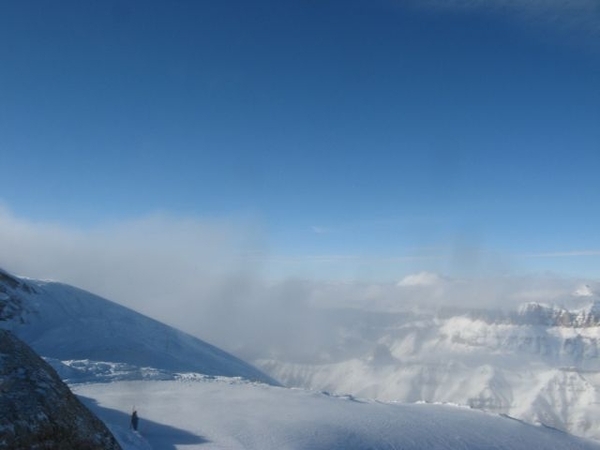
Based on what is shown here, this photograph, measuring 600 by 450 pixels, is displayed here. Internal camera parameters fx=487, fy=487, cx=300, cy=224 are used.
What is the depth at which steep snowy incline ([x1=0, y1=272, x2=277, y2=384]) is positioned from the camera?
297ft

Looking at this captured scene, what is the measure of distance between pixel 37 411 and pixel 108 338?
9716 cm

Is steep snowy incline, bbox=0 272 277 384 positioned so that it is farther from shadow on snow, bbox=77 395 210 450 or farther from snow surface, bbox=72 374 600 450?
shadow on snow, bbox=77 395 210 450

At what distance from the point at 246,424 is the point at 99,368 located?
146 ft

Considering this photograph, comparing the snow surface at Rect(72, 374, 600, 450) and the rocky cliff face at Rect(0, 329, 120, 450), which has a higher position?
the rocky cliff face at Rect(0, 329, 120, 450)

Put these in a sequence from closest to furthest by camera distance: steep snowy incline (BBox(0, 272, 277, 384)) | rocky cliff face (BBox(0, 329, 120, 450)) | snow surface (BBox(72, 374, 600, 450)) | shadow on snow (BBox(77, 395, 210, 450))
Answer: rocky cliff face (BBox(0, 329, 120, 450)) → shadow on snow (BBox(77, 395, 210, 450)) → snow surface (BBox(72, 374, 600, 450)) → steep snowy incline (BBox(0, 272, 277, 384))

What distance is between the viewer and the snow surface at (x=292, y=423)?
2892cm

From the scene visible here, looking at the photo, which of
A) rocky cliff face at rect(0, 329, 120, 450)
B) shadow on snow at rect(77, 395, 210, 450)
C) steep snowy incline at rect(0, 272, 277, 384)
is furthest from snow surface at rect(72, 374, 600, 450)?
steep snowy incline at rect(0, 272, 277, 384)

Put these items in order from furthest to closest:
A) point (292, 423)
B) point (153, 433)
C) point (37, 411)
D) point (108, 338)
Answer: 1. point (108, 338)
2. point (292, 423)
3. point (153, 433)
4. point (37, 411)

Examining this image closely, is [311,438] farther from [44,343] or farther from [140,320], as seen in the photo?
[140,320]

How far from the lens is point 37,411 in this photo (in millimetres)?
9438

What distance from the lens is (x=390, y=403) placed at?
159 ft

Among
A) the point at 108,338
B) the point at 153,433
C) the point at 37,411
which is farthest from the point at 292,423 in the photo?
the point at 108,338

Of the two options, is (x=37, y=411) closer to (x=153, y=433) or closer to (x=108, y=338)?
(x=153, y=433)

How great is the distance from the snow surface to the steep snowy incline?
4034 centimetres
